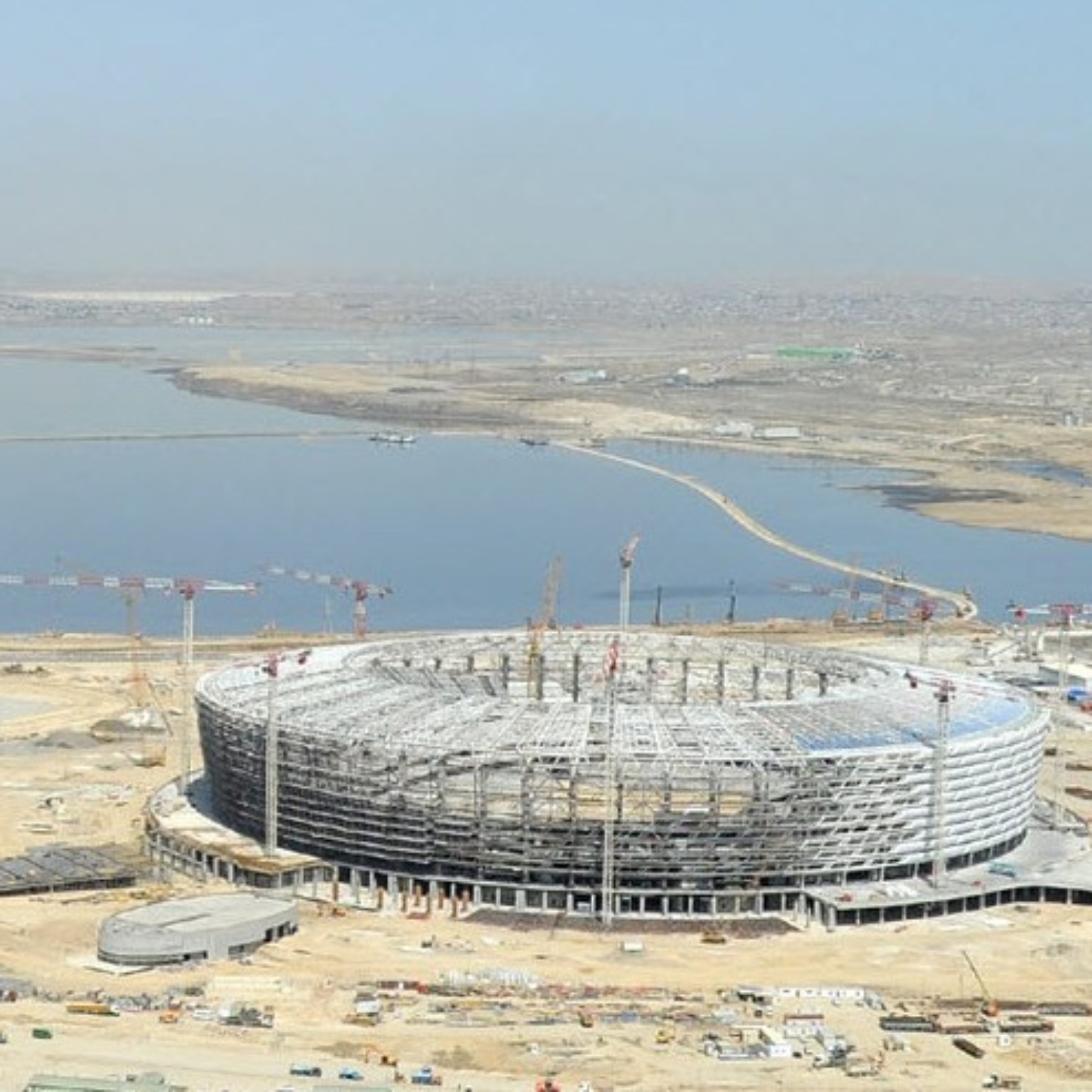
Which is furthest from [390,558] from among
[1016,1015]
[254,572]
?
[1016,1015]

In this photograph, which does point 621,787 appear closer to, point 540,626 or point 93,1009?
point 93,1009

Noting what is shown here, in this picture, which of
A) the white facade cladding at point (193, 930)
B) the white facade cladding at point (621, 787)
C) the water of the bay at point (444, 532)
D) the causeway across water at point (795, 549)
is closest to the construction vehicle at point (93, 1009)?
the white facade cladding at point (193, 930)

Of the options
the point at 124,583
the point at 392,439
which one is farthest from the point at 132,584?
the point at 392,439

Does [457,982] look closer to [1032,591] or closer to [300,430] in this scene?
[1032,591]

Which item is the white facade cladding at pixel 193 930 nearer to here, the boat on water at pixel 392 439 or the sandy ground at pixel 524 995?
the sandy ground at pixel 524 995

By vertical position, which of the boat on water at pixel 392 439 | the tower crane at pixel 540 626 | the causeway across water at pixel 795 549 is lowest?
the boat on water at pixel 392 439
